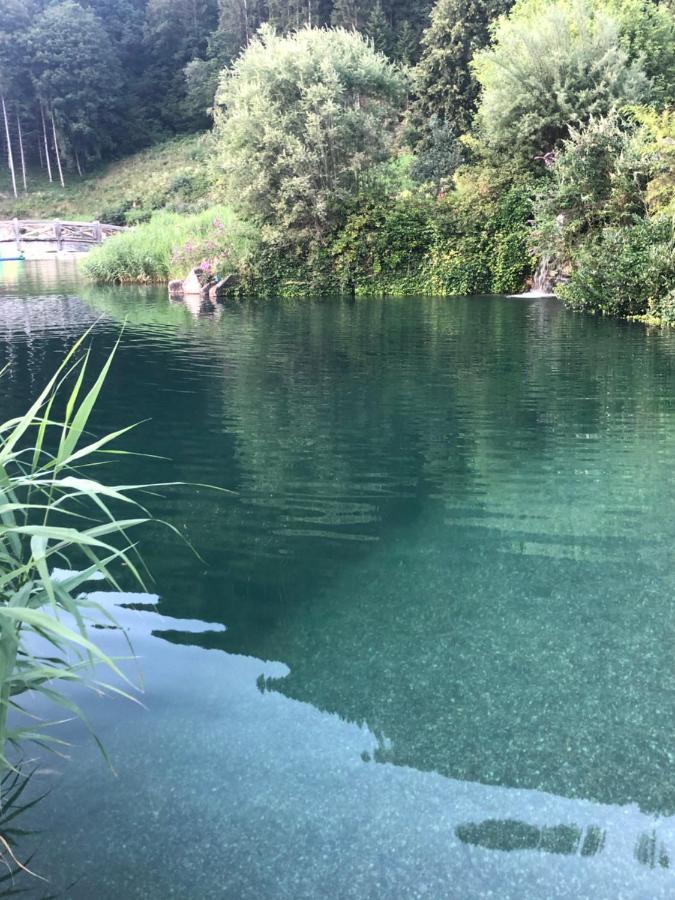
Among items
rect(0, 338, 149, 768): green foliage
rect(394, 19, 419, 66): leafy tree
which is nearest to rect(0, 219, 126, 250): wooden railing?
rect(394, 19, 419, 66): leafy tree

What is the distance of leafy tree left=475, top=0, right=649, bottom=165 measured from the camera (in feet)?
67.8

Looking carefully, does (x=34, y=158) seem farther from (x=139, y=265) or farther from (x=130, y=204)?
(x=139, y=265)

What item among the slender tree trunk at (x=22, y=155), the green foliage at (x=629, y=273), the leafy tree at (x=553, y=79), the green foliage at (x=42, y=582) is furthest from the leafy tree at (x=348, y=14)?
the green foliage at (x=42, y=582)

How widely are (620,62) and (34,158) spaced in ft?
178

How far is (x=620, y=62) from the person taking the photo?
67.7ft

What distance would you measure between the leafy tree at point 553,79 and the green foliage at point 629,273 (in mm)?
6807

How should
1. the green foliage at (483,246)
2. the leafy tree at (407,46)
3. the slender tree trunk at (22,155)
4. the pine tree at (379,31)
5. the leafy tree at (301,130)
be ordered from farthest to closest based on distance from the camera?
the slender tree trunk at (22,155)
the pine tree at (379,31)
the leafy tree at (407,46)
the leafy tree at (301,130)
the green foliage at (483,246)

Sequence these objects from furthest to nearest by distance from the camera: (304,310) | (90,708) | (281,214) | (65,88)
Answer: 1. (65,88)
2. (281,214)
3. (304,310)
4. (90,708)

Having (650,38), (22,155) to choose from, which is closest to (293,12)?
(22,155)

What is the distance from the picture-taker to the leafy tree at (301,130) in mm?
21391

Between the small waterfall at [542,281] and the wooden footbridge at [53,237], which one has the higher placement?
the wooden footbridge at [53,237]

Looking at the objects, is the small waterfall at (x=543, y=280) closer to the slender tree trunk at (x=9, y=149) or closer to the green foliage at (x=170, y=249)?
the green foliage at (x=170, y=249)

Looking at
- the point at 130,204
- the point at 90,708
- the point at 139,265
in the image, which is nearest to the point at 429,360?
Answer: the point at 90,708

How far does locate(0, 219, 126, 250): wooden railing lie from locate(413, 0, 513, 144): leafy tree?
1652 cm
